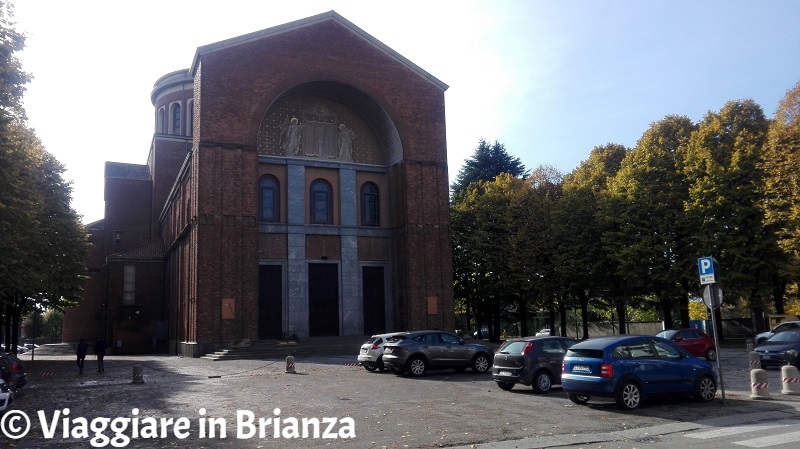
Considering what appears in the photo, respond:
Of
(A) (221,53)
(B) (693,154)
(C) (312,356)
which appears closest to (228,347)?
(C) (312,356)

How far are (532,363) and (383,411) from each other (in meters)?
4.53

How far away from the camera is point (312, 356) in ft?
103

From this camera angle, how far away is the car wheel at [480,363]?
2131 cm

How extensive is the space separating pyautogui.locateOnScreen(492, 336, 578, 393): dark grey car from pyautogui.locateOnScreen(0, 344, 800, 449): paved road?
0.42 metres

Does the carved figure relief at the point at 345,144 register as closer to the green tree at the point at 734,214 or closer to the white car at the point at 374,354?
the white car at the point at 374,354

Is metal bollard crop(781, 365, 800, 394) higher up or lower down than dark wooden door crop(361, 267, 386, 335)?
lower down

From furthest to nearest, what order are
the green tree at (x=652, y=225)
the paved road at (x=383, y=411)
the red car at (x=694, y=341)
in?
the green tree at (x=652, y=225) → the red car at (x=694, y=341) → the paved road at (x=383, y=411)

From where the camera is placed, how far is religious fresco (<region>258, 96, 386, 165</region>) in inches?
1462

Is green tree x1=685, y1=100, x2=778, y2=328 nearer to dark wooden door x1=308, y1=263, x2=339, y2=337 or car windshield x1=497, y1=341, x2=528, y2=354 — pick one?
dark wooden door x1=308, y1=263, x2=339, y2=337

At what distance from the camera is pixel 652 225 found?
121 feet

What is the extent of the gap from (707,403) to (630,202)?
84.0 feet

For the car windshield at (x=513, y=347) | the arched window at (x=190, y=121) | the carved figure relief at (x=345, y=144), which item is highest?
the arched window at (x=190, y=121)

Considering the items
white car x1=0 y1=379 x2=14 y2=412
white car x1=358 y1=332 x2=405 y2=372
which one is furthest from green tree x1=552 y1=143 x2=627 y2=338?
white car x1=0 y1=379 x2=14 y2=412

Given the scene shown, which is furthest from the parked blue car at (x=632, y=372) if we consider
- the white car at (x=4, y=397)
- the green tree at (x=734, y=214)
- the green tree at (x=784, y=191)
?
the green tree at (x=734, y=214)
